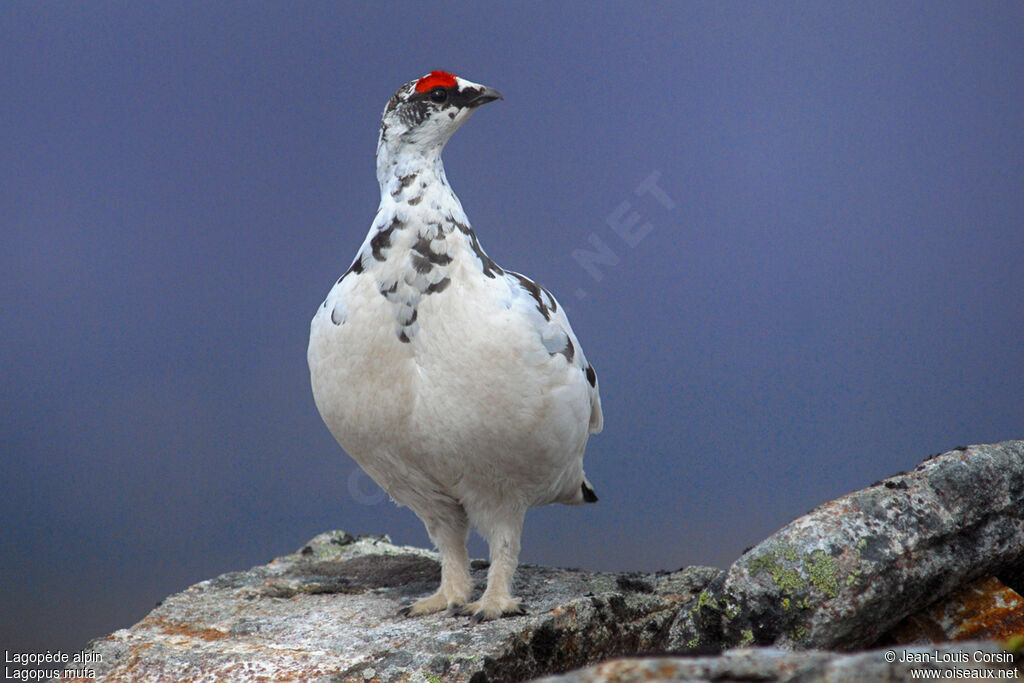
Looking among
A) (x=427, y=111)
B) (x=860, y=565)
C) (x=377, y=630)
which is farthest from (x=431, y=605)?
(x=427, y=111)

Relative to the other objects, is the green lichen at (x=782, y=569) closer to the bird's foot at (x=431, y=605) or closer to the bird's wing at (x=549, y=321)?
the bird's wing at (x=549, y=321)

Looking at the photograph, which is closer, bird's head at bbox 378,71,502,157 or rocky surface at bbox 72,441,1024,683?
rocky surface at bbox 72,441,1024,683

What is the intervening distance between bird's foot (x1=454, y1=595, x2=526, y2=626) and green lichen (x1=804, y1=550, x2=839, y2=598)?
1.39 m

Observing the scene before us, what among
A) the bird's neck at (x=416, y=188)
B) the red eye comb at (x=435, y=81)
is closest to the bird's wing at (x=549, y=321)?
the bird's neck at (x=416, y=188)

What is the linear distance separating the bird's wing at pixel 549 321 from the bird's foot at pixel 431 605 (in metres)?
1.23

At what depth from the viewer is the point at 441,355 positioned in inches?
162

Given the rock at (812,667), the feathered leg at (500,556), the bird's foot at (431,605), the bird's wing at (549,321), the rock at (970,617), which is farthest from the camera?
the bird's foot at (431,605)

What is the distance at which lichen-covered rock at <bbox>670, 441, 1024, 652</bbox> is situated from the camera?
11.6ft

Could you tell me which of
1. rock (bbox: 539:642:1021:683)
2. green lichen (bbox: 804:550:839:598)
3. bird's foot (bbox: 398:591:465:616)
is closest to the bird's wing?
bird's foot (bbox: 398:591:465:616)

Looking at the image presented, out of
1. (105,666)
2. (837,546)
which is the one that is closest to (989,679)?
(837,546)

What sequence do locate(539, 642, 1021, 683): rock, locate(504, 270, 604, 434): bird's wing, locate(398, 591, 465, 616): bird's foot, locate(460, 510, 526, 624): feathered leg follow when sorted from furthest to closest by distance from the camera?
locate(398, 591, 465, 616): bird's foot, locate(460, 510, 526, 624): feathered leg, locate(504, 270, 604, 434): bird's wing, locate(539, 642, 1021, 683): rock

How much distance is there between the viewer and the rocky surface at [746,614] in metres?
3.56

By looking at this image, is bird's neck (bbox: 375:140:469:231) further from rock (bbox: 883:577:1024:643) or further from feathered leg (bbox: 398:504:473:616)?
rock (bbox: 883:577:1024:643)

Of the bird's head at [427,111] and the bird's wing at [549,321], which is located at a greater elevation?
the bird's head at [427,111]
